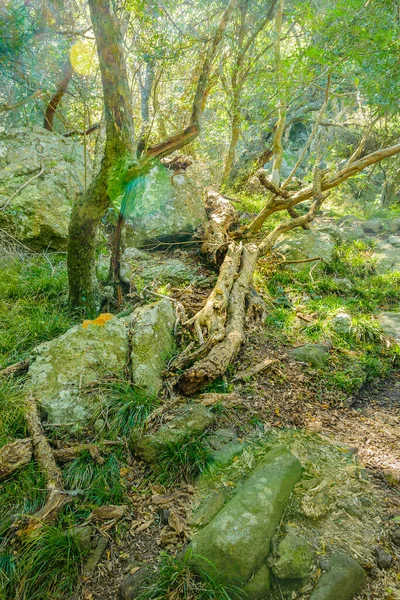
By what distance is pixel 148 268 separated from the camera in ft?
16.4

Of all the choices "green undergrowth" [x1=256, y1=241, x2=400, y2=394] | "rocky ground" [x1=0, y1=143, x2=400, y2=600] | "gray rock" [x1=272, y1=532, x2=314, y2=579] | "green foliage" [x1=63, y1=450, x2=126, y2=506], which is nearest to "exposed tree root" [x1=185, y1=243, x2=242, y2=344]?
"rocky ground" [x1=0, y1=143, x2=400, y2=600]

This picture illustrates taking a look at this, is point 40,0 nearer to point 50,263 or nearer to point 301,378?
point 50,263

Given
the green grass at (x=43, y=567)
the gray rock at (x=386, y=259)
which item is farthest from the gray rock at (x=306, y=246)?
the green grass at (x=43, y=567)

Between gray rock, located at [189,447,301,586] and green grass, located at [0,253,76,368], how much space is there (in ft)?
7.20

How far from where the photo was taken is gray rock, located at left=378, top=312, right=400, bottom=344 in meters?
4.55

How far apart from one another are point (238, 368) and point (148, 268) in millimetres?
2325

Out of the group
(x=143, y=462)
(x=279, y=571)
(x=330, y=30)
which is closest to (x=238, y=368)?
(x=143, y=462)

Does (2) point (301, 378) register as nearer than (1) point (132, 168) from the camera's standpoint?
No

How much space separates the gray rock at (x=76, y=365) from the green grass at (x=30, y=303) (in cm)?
37

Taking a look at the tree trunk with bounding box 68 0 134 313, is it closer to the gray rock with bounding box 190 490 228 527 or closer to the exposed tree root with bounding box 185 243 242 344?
the exposed tree root with bounding box 185 243 242 344

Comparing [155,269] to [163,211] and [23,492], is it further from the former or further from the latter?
[23,492]

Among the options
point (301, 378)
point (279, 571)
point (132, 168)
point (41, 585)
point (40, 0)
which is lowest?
point (41, 585)

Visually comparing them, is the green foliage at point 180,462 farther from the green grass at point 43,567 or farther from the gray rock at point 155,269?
the gray rock at point 155,269

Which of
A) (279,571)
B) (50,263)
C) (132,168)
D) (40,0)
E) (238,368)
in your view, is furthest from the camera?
(40,0)
